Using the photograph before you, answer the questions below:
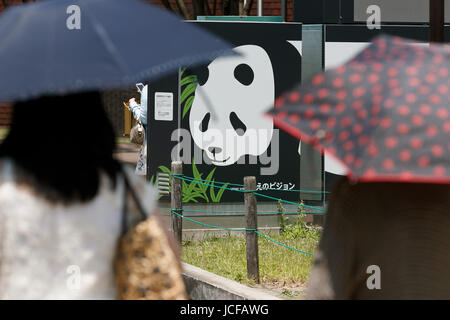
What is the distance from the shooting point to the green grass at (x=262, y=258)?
9.45 metres

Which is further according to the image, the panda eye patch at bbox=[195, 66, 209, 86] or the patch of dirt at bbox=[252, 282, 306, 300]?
the panda eye patch at bbox=[195, 66, 209, 86]

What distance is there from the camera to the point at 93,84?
295cm

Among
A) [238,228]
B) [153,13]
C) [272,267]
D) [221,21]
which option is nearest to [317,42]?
[221,21]

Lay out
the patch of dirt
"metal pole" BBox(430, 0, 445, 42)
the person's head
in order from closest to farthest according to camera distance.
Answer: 1. the person's head
2. "metal pole" BBox(430, 0, 445, 42)
3. the patch of dirt

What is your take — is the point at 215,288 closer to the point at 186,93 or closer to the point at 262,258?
the point at 262,258

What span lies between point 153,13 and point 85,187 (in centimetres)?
70

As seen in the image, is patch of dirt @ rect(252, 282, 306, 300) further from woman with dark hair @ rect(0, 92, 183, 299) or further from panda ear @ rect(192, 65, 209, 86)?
woman with dark hair @ rect(0, 92, 183, 299)

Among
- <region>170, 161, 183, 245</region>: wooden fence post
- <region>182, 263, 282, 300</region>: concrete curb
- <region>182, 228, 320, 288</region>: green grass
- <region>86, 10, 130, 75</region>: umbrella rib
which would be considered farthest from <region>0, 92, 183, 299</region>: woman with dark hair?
<region>170, 161, 183, 245</region>: wooden fence post

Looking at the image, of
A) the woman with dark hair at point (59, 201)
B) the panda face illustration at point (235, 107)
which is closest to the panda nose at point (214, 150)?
the panda face illustration at point (235, 107)

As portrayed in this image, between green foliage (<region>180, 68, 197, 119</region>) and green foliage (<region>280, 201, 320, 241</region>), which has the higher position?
green foliage (<region>180, 68, 197, 119</region>)

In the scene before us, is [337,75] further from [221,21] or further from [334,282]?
[221,21]

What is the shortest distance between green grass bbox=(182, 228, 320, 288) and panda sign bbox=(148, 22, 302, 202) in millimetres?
662

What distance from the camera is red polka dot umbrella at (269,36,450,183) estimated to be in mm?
2787
